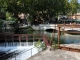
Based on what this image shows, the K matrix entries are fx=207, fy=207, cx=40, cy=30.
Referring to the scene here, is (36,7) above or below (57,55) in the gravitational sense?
above

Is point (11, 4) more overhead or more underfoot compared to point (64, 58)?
more overhead

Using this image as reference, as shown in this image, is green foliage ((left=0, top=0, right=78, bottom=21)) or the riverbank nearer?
the riverbank

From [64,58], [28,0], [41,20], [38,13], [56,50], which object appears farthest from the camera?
[41,20]

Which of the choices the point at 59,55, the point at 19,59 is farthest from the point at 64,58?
the point at 19,59

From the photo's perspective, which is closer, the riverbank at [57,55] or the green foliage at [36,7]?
the riverbank at [57,55]

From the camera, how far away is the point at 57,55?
2381 cm

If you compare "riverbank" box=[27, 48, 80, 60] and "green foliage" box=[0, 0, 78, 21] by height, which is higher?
"green foliage" box=[0, 0, 78, 21]

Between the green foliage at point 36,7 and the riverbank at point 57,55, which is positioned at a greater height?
the green foliage at point 36,7

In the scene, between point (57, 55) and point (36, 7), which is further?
point (36, 7)

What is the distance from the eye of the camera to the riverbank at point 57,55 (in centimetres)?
2255

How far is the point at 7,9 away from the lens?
71.9m

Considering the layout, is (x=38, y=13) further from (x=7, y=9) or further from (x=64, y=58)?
(x=64, y=58)

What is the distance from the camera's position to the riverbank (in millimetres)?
22550

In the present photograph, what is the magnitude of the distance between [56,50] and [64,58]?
3916 mm
